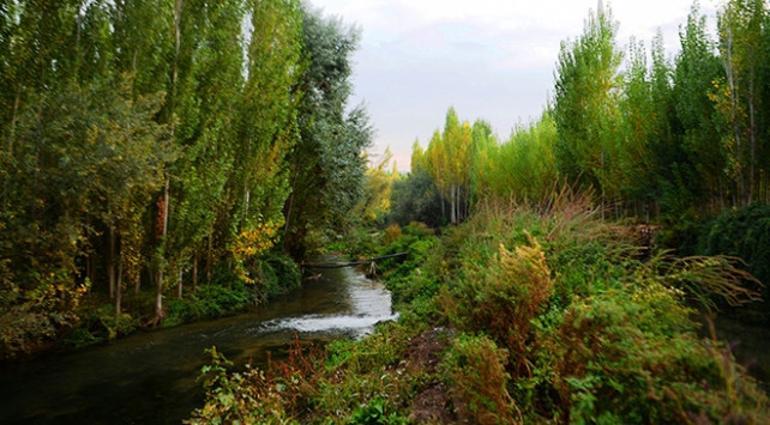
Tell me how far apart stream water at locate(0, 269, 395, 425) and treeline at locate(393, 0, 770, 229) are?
6843 millimetres

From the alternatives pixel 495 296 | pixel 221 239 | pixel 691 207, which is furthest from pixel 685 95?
pixel 221 239

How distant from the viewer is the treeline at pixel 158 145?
8000 millimetres

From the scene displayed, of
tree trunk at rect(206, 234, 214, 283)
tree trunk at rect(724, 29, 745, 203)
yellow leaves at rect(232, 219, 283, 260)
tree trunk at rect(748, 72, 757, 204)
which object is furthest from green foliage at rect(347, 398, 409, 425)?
tree trunk at rect(724, 29, 745, 203)

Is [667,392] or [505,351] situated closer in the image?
[667,392]

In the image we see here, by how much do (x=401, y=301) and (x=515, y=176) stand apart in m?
18.8

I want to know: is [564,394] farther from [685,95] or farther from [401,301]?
[685,95]

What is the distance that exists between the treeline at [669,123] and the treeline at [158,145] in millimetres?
8042

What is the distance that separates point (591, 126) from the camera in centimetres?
2095

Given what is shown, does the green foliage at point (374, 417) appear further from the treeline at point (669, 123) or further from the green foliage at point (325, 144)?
the green foliage at point (325, 144)

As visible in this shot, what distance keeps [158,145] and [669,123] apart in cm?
1433

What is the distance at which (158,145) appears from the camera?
9.66 metres

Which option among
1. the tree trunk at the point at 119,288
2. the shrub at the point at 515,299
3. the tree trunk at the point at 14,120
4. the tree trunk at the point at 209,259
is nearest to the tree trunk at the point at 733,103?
the shrub at the point at 515,299

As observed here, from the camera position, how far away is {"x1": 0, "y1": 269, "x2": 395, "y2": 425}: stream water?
6.78 m

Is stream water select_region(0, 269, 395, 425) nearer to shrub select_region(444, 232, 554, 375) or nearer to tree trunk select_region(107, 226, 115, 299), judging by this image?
tree trunk select_region(107, 226, 115, 299)
